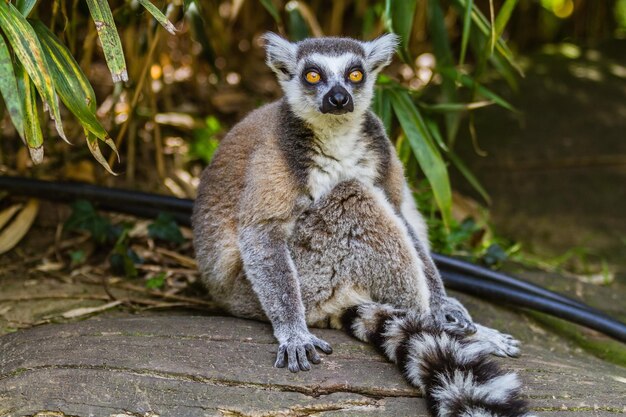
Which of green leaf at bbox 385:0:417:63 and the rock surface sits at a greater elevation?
green leaf at bbox 385:0:417:63

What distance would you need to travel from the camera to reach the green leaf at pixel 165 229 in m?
4.66

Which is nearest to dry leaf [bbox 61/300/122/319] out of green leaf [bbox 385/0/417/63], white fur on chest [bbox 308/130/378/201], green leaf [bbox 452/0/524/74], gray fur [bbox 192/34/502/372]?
gray fur [bbox 192/34/502/372]

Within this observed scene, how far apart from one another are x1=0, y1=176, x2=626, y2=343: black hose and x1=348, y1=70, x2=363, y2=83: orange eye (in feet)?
4.47

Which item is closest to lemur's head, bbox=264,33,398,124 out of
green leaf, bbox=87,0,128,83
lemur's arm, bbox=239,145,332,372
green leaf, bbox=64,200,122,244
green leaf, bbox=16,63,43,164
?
lemur's arm, bbox=239,145,332,372

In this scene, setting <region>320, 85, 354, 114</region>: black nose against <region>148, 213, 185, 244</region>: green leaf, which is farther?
<region>148, 213, 185, 244</region>: green leaf

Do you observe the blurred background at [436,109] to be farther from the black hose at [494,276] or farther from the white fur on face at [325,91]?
the white fur on face at [325,91]

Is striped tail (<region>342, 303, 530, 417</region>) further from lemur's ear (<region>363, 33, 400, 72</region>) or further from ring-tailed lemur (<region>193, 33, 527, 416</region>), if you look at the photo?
lemur's ear (<region>363, 33, 400, 72</region>)

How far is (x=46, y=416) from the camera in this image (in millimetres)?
2900

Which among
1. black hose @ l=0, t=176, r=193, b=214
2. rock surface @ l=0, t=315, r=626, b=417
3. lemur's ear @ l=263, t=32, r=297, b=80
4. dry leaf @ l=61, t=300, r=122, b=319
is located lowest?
dry leaf @ l=61, t=300, r=122, b=319

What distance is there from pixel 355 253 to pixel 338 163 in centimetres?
46

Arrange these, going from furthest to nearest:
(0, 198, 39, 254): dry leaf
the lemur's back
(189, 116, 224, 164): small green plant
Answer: (189, 116, 224, 164): small green plant
(0, 198, 39, 254): dry leaf
the lemur's back

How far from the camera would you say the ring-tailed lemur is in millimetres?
3482

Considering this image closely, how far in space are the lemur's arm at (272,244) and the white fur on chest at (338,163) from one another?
132 mm

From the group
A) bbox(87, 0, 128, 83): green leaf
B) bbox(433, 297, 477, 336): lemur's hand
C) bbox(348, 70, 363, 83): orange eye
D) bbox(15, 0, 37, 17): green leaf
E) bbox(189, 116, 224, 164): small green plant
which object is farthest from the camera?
bbox(189, 116, 224, 164): small green plant
